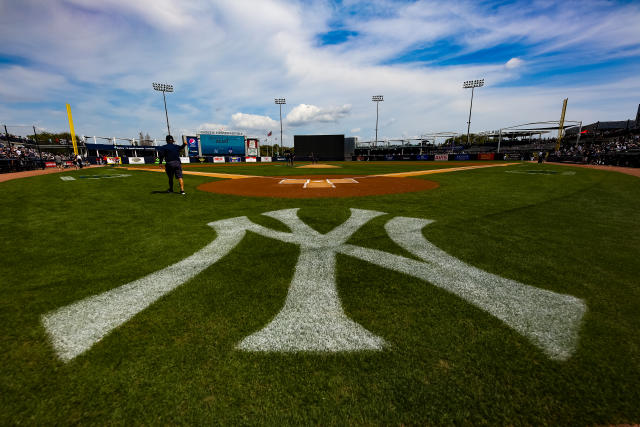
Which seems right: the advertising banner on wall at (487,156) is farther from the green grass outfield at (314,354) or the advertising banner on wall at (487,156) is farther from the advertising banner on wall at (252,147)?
the advertising banner on wall at (252,147)

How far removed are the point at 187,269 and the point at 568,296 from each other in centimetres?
470

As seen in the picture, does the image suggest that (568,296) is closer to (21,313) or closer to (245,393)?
(245,393)

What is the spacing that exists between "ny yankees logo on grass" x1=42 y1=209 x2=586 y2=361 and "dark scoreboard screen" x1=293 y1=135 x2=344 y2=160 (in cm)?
5890

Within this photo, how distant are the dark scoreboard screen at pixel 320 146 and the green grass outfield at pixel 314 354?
5864 cm

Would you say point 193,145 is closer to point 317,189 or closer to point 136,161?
point 136,161

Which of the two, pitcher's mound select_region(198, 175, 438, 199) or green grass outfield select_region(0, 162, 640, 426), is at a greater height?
pitcher's mound select_region(198, 175, 438, 199)

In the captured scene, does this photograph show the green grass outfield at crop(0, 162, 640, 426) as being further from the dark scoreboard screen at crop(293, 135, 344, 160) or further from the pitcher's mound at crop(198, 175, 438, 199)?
the dark scoreboard screen at crop(293, 135, 344, 160)

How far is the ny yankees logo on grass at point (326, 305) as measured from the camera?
2.30m

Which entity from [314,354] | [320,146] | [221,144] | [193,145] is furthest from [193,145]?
[314,354]

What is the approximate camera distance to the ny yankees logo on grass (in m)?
2.30

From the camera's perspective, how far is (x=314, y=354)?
2.18 meters

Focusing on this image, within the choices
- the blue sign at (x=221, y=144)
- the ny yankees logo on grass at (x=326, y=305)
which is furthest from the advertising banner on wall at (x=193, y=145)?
the ny yankees logo on grass at (x=326, y=305)

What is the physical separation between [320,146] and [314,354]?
62.3 m

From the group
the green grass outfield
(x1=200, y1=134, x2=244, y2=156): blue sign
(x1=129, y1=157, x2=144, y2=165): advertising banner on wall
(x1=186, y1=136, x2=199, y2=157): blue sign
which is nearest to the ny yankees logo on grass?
the green grass outfield
